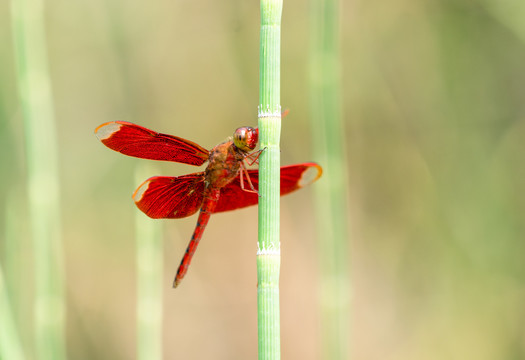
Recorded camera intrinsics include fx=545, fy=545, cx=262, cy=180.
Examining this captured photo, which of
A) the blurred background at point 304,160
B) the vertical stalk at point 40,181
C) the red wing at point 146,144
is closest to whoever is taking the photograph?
the red wing at point 146,144

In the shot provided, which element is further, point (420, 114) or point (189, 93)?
point (189, 93)

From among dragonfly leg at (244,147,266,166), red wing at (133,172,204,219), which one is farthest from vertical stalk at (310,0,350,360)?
red wing at (133,172,204,219)

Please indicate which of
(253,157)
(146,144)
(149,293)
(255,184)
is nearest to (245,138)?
(253,157)

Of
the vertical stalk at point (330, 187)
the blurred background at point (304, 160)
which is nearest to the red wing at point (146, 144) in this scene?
the vertical stalk at point (330, 187)

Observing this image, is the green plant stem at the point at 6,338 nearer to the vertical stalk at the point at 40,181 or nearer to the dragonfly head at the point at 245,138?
the vertical stalk at the point at 40,181

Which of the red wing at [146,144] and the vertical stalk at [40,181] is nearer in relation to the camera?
the red wing at [146,144]

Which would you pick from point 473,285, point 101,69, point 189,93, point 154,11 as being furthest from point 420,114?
point 101,69

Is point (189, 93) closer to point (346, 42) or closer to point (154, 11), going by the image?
point (154, 11)
